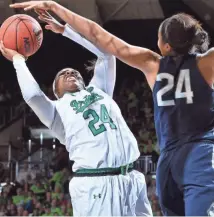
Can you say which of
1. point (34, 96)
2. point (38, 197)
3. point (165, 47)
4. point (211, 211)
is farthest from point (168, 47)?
point (38, 197)

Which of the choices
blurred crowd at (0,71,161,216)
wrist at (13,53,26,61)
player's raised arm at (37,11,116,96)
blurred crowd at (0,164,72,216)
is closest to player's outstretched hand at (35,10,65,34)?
player's raised arm at (37,11,116,96)

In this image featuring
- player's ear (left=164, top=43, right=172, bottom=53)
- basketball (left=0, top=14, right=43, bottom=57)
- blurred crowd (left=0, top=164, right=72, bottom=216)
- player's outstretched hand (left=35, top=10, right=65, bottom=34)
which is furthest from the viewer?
blurred crowd (left=0, top=164, right=72, bottom=216)

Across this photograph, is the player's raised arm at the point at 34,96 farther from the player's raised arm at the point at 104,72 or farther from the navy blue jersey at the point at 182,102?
the navy blue jersey at the point at 182,102

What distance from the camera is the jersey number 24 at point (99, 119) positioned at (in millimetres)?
3551

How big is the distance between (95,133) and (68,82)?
0.54 m

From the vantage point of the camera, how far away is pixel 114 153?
3.50 meters

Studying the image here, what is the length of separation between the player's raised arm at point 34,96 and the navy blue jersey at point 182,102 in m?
1.34

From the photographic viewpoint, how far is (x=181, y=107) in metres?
2.36

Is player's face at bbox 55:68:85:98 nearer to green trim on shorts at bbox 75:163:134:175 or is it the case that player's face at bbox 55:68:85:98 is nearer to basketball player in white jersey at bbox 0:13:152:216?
basketball player in white jersey at bbox 0:13:152:216

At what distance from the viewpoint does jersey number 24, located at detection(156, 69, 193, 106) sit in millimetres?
2350

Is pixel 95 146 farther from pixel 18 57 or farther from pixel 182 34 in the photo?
pixel 182 34

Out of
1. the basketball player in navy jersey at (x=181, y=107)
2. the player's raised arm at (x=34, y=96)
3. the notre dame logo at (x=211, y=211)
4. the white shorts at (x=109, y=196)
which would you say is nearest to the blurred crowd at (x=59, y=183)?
the white shorts at (x=109, y=196)

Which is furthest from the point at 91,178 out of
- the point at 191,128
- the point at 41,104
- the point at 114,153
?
the point at 191,128

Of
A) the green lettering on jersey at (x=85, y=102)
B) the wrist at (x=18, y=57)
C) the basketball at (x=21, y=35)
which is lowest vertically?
the green lettering on jersey at (x=85, y=102)
